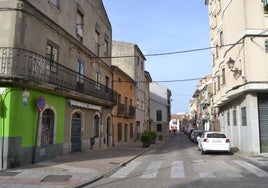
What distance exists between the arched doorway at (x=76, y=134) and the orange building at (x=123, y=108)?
8.95 m

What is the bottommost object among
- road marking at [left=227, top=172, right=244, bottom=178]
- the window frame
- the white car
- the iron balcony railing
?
road marking at [left=227, top=172, right=244, bottom=178]

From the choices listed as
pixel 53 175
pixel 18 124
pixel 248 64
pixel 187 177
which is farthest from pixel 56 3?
pixel 248 64

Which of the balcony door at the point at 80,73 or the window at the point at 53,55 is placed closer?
the window at the point at 53,55

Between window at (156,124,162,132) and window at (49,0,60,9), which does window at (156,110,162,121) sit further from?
window at (49,0,60,9)

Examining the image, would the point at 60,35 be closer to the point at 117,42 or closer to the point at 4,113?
the point at 4,113

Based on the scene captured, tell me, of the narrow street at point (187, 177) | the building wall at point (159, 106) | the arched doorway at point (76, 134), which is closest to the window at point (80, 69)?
the arched doorway at point (76, 134)

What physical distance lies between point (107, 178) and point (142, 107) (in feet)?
109

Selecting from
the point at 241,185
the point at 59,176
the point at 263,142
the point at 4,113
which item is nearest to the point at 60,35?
the point at 4,113

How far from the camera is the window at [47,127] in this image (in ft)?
48.5

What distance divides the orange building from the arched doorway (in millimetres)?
8947

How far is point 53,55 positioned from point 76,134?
17.9 feet

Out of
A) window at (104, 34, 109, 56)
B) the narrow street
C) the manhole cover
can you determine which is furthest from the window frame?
window at (104, 34, 109, 56)

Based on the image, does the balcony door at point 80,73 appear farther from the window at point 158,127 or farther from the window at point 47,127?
the window at point 158,127

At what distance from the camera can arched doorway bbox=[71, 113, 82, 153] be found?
1844 centimetres
